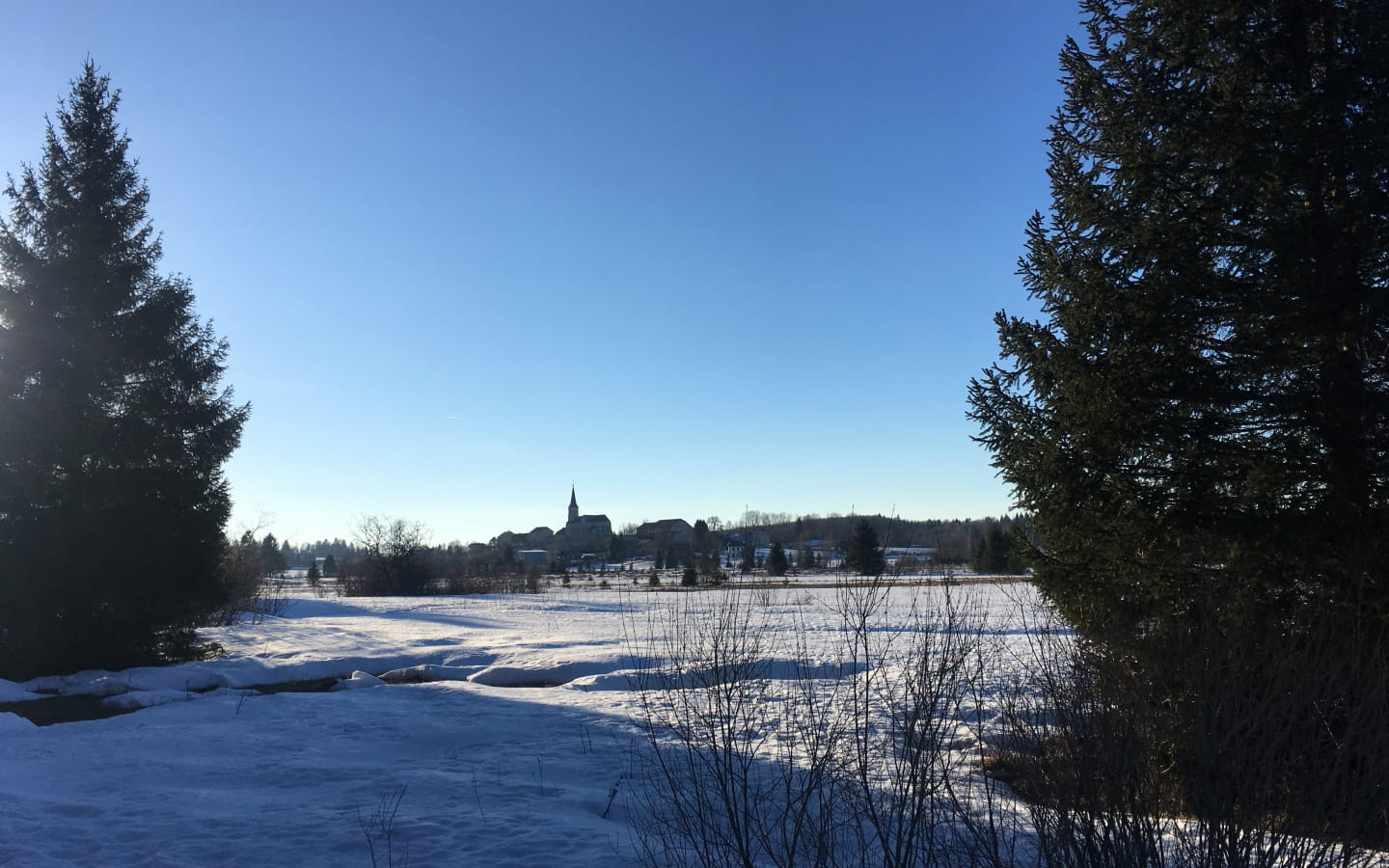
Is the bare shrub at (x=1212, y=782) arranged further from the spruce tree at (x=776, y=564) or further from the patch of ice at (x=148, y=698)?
the patch of ice at (x=148, y=698)

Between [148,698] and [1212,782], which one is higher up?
[1212,782]

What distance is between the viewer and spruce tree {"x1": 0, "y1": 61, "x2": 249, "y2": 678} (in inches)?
493

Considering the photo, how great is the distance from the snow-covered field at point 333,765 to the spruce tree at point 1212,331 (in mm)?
1512

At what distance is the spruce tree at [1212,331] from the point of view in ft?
20.1

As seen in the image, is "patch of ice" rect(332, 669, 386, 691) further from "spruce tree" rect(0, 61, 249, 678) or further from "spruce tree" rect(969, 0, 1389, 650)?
"spruce tree" rect(969, 0, 1389, 650)

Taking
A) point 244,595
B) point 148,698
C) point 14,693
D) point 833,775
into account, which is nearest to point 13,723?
point 148,698

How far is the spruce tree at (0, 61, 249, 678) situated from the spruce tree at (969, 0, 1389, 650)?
46.2 feet

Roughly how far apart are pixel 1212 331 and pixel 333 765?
391 inches

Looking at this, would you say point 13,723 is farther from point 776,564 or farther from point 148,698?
point 776,564

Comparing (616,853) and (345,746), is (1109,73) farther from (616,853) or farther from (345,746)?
(345,746)

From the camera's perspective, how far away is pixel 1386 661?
480 centimetres

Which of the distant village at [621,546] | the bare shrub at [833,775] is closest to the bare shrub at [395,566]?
the distant village at [621,546]

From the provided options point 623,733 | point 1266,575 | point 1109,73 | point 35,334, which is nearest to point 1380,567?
point 1266,575

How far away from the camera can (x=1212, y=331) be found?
7.24m
